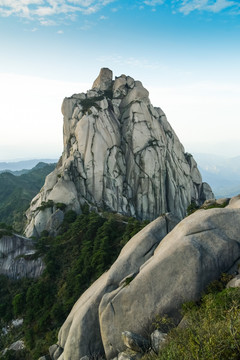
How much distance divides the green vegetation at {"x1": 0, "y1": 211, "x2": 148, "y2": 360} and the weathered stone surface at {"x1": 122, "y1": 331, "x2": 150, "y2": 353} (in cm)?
1381

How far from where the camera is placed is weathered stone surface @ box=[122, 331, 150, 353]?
15688mm

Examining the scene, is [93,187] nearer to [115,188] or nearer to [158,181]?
[115,188]

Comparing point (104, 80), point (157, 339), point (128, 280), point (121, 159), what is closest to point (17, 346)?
point (128, 280)

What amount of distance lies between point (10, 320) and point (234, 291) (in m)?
30.9

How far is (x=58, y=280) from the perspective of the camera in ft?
115

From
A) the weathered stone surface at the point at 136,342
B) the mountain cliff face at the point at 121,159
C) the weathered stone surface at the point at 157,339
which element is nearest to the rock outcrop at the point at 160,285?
the weathered stone surface at the point at 136,342

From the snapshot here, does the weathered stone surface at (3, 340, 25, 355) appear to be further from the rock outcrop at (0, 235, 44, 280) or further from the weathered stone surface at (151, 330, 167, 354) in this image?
the weathered stone surface at (151, 330, 167, 354)

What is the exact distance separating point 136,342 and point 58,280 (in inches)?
877

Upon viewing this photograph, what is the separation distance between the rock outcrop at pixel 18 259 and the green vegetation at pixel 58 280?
1.29m

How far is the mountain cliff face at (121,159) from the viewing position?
59.9 metres

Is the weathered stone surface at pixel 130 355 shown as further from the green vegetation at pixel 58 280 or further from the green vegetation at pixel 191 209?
the green vegetation at pixel 191 209

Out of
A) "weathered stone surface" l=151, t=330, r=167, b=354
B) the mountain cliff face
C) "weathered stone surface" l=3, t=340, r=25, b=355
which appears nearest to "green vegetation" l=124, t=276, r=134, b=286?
"weathered stone surface" l=151, t=330, r=167, b=354

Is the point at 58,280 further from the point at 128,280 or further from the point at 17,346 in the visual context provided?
the point at 128,280

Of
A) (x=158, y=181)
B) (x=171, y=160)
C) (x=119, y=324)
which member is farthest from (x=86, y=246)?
(x=171, y=160)
